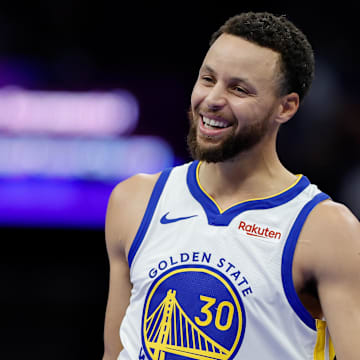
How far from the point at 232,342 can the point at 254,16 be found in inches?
43.7

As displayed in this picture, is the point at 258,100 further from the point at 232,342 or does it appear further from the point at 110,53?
the point at 110,53

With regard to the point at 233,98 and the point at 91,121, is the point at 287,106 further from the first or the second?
the point at 91,121

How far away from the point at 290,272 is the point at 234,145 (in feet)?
1.52

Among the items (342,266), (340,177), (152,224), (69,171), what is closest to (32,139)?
(69,171)

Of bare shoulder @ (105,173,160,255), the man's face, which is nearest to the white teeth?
the man's face

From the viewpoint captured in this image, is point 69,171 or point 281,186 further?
point 69,171

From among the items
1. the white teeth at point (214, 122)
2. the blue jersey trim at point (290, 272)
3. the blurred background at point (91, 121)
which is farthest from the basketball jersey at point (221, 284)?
the blurred background at point (91, 121)

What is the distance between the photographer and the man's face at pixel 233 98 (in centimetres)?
219

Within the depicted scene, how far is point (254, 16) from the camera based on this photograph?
2316mm

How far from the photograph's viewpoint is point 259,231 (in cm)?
219

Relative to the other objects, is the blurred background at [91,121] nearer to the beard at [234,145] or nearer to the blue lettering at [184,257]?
the beard at [234,145]

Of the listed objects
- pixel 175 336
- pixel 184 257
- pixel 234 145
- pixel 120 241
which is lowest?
pixel 175 336

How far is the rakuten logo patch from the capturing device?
85.0 inches

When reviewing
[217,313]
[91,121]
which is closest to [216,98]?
[217,313]
